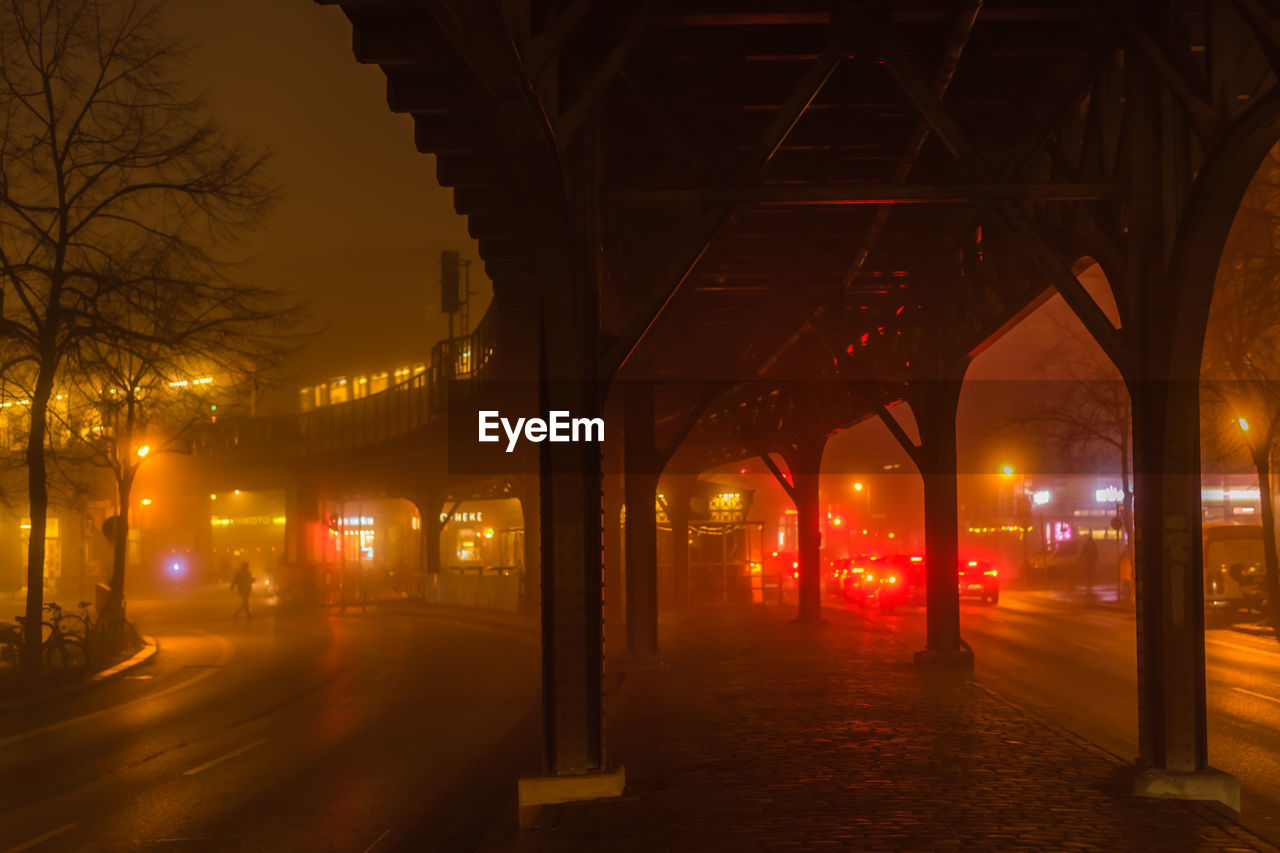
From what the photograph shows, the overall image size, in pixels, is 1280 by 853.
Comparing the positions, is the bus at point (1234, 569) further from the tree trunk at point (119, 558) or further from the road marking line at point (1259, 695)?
the tree trunk at point (119, 558)

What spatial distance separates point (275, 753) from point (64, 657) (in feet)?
38.0

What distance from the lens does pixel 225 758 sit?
48.2ft

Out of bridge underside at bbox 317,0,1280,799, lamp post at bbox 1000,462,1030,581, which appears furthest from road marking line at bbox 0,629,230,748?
lamp post at bbox 1000,462,1030,581

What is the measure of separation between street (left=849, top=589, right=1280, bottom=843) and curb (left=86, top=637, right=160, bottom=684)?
15.0 meters

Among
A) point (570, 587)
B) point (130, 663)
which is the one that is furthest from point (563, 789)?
point (130, 663)

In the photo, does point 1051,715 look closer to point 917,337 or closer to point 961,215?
point 961,215

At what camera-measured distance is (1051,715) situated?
1499 centimetres

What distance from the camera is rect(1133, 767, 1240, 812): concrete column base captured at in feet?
31.3

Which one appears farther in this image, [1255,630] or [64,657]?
[1255,630]

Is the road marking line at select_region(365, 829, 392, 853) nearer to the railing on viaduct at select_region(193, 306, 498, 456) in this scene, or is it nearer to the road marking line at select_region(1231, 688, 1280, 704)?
the road marking line at select_region(1231, 688, 1280, 704)

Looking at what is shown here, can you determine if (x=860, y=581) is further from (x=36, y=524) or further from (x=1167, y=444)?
(x=1167, y=444)

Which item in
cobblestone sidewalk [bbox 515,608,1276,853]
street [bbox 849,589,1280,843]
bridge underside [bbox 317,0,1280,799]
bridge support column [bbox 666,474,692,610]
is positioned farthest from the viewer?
bridge support column [bbox 666,474,692,610]

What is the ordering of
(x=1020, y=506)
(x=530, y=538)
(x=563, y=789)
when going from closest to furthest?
1. (x=563, y=789)
2. (x=530, y=538)
3. (x=1020, y=506)

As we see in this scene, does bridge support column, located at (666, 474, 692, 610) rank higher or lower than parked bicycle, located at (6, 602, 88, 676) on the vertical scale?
higher
